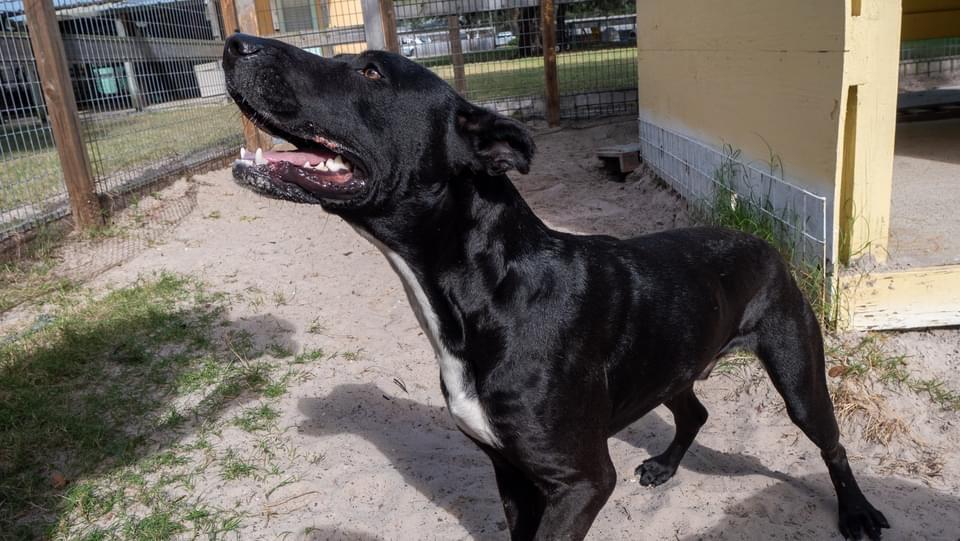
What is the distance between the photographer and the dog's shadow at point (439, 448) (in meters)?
3.21

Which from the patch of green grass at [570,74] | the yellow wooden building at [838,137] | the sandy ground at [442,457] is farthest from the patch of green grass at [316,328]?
the patch of green grass at [570,74]

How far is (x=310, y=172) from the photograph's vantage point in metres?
2.23

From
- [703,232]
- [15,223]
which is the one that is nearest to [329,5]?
[15,223]

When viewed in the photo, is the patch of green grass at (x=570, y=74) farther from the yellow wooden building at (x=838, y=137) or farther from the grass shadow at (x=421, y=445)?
the grass shadow at (x=421, y=445)

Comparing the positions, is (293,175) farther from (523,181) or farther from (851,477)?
(523,181)

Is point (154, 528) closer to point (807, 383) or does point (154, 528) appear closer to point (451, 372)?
point (451, 372)

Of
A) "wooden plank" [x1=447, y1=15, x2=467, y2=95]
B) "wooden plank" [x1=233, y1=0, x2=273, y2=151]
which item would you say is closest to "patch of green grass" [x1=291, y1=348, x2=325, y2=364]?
"wooden plank" [x1=233, y1=0, x2=273, y2=151]

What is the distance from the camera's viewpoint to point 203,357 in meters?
4.38

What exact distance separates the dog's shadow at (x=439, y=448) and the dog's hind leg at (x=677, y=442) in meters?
0.13

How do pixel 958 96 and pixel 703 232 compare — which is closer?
pixel 703 232

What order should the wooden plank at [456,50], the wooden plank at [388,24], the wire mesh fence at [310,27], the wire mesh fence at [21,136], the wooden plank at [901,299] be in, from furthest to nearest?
the wooden plank at [456,50]
the wooden plank at [388,24]
the wire mesh fence at [310,27]
the wire mesh fence at [21,136]
the wooden plank at [901,299]

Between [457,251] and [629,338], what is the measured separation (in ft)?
2.21

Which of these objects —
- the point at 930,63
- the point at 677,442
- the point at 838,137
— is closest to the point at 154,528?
the point at 677,442

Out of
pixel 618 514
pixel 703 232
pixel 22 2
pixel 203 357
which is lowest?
pixel 618 514
